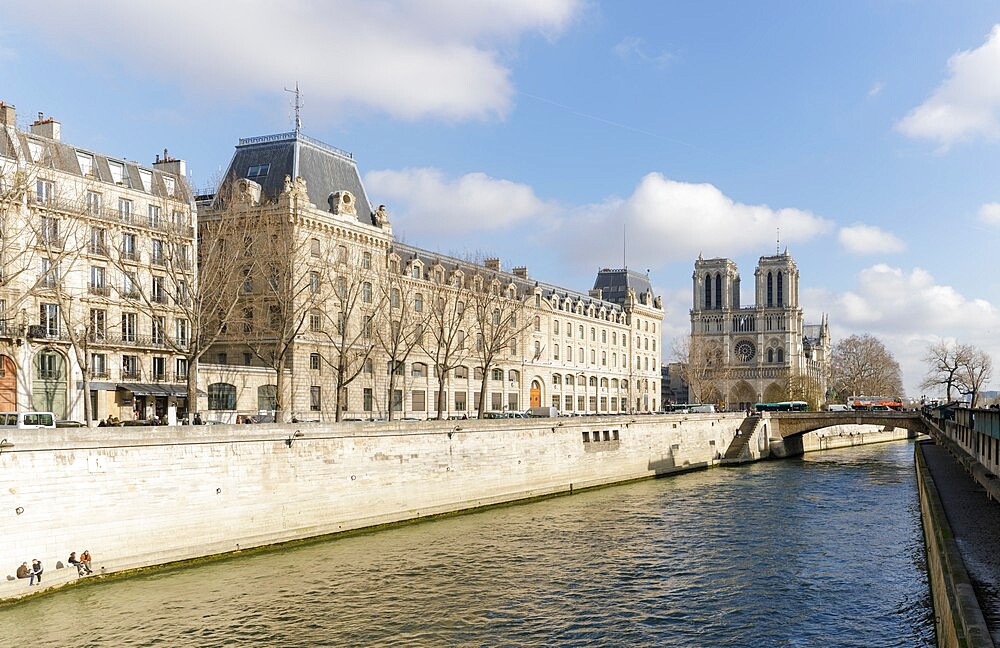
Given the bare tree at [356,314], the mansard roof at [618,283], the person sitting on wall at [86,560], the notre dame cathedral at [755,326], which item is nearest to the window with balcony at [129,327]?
the bare tree at [356,314]

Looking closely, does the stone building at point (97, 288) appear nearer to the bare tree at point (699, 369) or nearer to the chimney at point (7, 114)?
the chimney at point (7, 114)

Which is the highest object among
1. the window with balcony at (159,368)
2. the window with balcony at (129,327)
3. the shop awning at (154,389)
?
the window with balcony at (129,327)

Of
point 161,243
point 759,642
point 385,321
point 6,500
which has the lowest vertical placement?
point 759,642

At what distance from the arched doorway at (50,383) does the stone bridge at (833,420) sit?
63837 millimetres

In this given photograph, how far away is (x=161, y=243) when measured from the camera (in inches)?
2069

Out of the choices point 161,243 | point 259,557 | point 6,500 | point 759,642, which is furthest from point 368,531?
point 161,243

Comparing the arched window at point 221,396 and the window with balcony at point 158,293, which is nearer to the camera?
the window with balcony at point 158,293

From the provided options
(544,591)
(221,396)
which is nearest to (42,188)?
(221,396)

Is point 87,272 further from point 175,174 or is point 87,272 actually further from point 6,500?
point 6,500

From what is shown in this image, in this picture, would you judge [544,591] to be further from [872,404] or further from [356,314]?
[872,404]

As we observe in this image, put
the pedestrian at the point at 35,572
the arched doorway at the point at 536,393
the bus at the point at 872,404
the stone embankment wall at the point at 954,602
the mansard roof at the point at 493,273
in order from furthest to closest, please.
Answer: the bus at the point at 872,404 → the arched doorway at the point at 536,393 → the mansard roof at the point at 493,273 → the pedestrian at the point at 35,572 → the stone embankment wall at the point at 954,602

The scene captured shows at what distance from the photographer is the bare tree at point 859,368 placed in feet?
552

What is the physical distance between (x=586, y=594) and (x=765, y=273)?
177 meters

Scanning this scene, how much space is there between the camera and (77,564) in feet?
93.4
